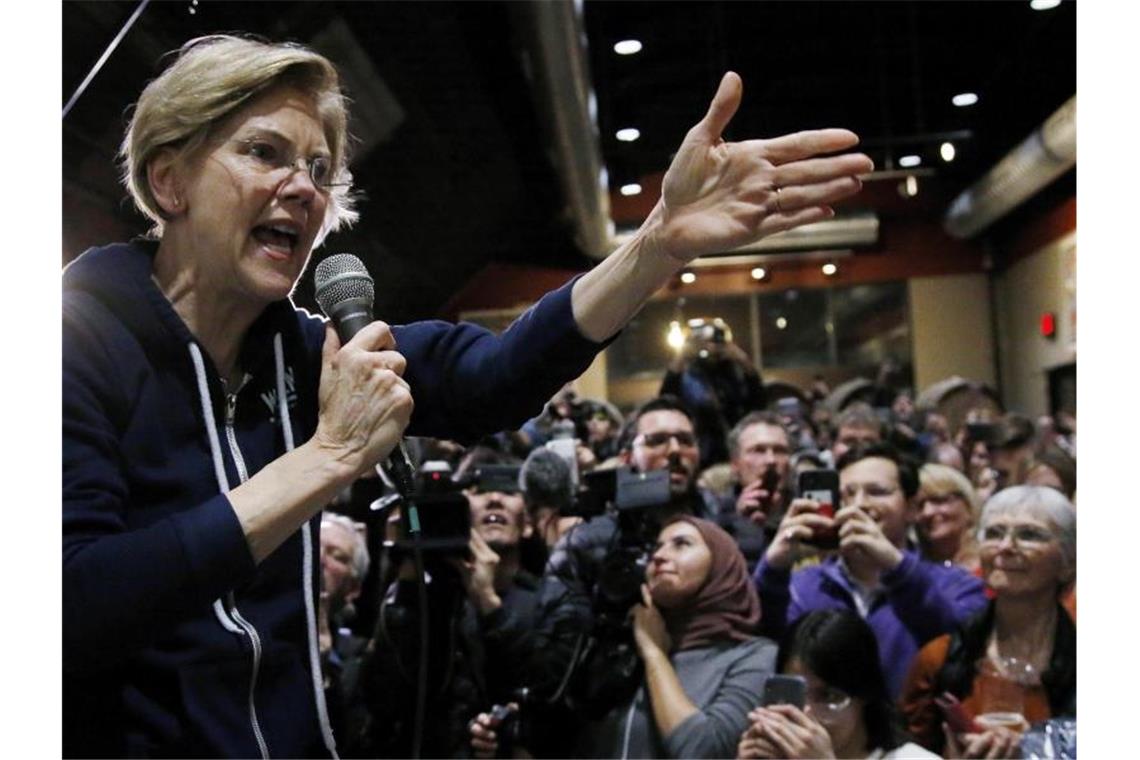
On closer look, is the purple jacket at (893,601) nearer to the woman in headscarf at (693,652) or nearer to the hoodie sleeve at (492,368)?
the woman in headscarf at (693,652)

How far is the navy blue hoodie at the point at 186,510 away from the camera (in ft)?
3.26

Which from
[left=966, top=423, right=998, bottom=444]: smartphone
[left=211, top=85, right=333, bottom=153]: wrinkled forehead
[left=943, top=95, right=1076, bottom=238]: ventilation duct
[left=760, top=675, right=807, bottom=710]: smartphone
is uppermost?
[left=943, top=95, right=1076, bottom=238]: ventilation duct

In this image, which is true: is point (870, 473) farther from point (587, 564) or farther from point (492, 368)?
point (492, 368)

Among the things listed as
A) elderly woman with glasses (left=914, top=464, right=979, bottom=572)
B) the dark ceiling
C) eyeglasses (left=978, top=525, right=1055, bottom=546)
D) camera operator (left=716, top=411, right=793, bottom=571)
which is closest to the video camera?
the dark ceiling

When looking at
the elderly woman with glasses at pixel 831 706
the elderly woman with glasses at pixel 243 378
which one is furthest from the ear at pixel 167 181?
the elderly woman with glasses at pixel 831 706

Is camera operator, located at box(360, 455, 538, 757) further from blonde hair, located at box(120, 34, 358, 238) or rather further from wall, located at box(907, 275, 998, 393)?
blonde hair, located at box(120, 34, 358, 238)

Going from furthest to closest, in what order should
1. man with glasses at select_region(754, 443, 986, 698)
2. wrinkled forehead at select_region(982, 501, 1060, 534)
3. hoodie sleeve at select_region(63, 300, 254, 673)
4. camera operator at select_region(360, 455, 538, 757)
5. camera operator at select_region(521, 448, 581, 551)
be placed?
wrinkled forehead at select_region(982, 501, 1060, 534), man with glasses at select_region(754, 443, 986, 698), camera operator at select_region(521, 448, 581, 551), camera operator at select_region(360, 455, 538, 757), hoodie sleeve at select_region(63, 300, 254, 673)

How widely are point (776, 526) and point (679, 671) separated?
0.33 meters

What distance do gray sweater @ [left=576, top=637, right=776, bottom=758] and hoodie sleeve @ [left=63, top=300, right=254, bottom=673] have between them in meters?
1.10

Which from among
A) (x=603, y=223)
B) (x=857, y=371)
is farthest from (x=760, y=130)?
(x=857, y=371)

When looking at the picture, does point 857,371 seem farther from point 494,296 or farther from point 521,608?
point 494,296

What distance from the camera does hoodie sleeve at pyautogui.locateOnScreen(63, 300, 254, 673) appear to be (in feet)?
3.22

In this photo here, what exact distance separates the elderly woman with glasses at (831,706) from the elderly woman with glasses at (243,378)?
961 millimetres

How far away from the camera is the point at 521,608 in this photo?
2.15 m
